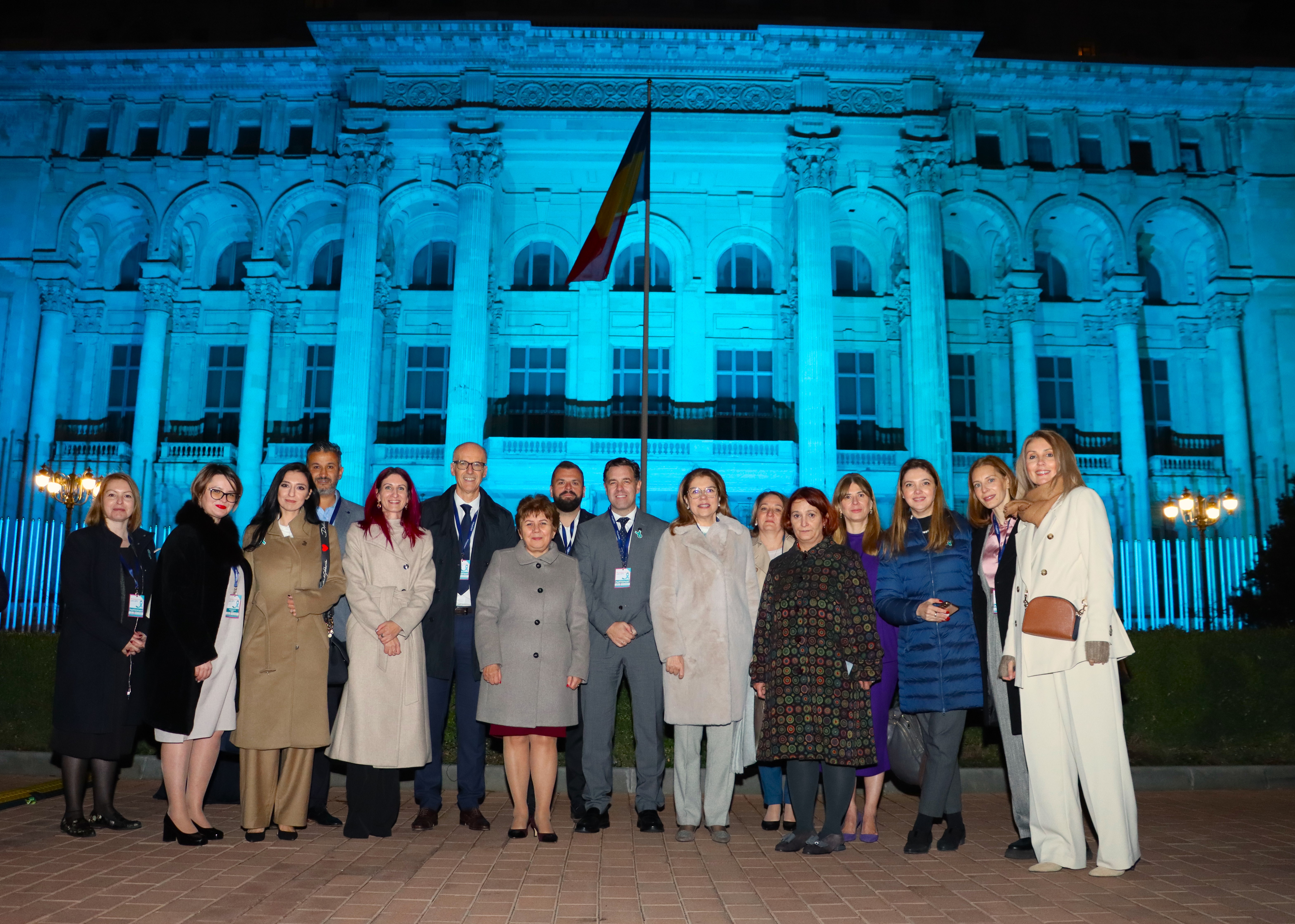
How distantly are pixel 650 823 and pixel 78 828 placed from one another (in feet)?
12.6

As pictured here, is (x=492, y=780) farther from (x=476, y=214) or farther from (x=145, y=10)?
(x=145, y=10)

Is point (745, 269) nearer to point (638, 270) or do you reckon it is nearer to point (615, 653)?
point (638, 270)

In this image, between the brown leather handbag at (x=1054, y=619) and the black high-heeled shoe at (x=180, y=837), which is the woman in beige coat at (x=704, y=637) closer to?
the brown leather handbag at (x=1054, y=619)

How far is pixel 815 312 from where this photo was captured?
26781 mm

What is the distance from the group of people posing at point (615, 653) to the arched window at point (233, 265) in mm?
26476

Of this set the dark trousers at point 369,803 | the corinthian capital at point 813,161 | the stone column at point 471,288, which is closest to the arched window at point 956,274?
the corinthian capital at point 813,161

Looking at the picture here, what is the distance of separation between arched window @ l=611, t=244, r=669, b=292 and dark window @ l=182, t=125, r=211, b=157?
13189 mm

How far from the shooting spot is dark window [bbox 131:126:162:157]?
2973 cm

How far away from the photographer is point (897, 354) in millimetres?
29625

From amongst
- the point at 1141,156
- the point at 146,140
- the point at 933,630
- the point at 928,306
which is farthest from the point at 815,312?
the point at 146,140

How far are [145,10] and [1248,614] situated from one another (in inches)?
1501

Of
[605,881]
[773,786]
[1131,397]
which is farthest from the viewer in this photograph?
[1131,397]

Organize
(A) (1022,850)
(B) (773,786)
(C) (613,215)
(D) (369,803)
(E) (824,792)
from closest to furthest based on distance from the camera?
Result: (A) (1022,850) → (E) (824,792) → (D) (369,803) → (B) (773,786) → (C) (613,215)

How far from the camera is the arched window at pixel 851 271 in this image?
30.8 m
